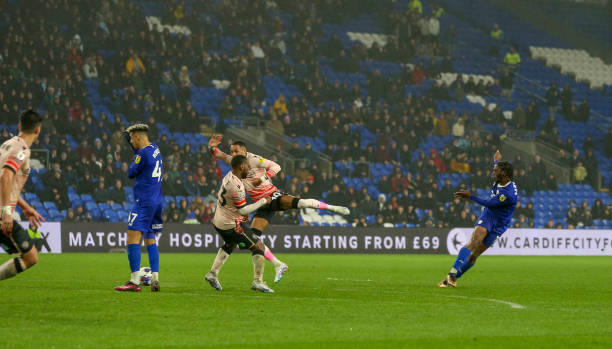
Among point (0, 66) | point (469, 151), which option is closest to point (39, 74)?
point (0, 66)

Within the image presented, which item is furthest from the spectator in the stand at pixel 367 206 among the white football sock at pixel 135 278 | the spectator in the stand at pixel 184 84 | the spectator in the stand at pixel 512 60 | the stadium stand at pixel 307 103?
the white football sock at pixel 135 278

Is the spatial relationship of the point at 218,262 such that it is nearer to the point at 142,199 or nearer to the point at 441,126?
the point at 142,199

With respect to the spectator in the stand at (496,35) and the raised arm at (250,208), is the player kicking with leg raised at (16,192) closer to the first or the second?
the raised arm at (250,208)

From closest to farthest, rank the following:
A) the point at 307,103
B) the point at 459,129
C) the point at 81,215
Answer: the point at 81,215 < the point at 307,103 < the point at 459,129

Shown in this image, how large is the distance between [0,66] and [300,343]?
87.0 ft

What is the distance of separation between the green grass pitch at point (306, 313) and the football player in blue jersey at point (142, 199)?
1.46 ft

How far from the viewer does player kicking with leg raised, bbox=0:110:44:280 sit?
32.0ft

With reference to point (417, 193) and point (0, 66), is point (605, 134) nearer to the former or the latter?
point (417, 193)

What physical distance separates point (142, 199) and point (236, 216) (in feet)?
4.85

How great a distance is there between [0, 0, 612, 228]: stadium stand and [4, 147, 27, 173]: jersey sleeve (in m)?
19.5

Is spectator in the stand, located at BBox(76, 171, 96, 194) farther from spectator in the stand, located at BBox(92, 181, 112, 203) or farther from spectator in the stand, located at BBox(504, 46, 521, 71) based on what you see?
spectator in the stand, located at BBox(504, 46, 521, 71)

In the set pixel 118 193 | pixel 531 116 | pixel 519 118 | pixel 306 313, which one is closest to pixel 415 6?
pixel 519 118

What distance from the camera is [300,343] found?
8.12m

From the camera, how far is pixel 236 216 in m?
13.8
